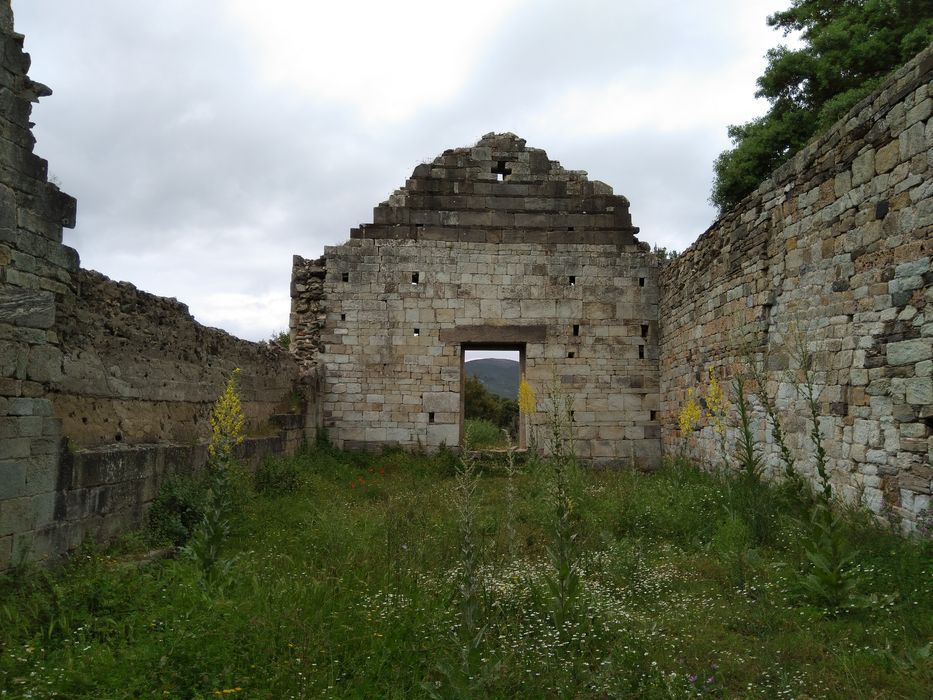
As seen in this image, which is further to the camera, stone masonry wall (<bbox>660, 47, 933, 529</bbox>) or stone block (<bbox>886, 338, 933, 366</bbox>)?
stone masonry wall (<bbox>660, 47, 933, 529</bbox>)

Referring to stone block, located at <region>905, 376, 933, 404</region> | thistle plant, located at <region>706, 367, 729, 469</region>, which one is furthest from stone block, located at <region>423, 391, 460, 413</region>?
stone block, located at <region>905, 376, 933, 404</region>

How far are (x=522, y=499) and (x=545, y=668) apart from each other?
15.6 feet

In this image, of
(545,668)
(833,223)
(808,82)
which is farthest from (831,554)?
(808,82)

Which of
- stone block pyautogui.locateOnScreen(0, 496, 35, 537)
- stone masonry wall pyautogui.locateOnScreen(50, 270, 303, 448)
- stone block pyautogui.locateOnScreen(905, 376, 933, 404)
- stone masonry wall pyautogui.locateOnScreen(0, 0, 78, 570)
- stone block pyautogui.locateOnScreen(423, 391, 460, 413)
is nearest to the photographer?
stone block pyautogui.locateOnScreen(0, 496, 35, 537)

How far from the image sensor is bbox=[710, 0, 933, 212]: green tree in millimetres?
15023

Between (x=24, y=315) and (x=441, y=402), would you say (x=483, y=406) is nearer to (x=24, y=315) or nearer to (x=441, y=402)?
(x=441, y=402)

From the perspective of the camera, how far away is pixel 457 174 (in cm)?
1262

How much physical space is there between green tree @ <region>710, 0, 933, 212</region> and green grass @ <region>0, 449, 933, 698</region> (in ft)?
44.5

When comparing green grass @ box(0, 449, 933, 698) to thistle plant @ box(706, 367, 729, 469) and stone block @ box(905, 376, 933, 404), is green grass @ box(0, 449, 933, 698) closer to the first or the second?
stone block @ box(905, 376, 933, 404)

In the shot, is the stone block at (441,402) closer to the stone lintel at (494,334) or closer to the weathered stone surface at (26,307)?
the stone lintel at (494,334)

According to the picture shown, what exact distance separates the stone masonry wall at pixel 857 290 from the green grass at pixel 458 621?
73 centimetres

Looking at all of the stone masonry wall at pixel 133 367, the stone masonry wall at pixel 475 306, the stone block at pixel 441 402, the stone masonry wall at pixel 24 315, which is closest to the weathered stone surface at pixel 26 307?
the stone masonry wall at pixel 24 315

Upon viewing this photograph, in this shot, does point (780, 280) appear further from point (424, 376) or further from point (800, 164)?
point (424, 376)

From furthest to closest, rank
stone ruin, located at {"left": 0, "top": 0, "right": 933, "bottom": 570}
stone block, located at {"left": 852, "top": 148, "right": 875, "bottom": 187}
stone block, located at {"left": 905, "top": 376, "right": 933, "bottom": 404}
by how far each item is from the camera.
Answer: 1. stone block, located at {"left": 852, "top": 148, "right": 875, "bottom": 187}
2. stone block, located at {"left": 905, "top": 376, "right": 933, "bottom": 404}
3. stone ruin, located at {"left": 0, "top": 0, "right": 933, "bottom": 570}
